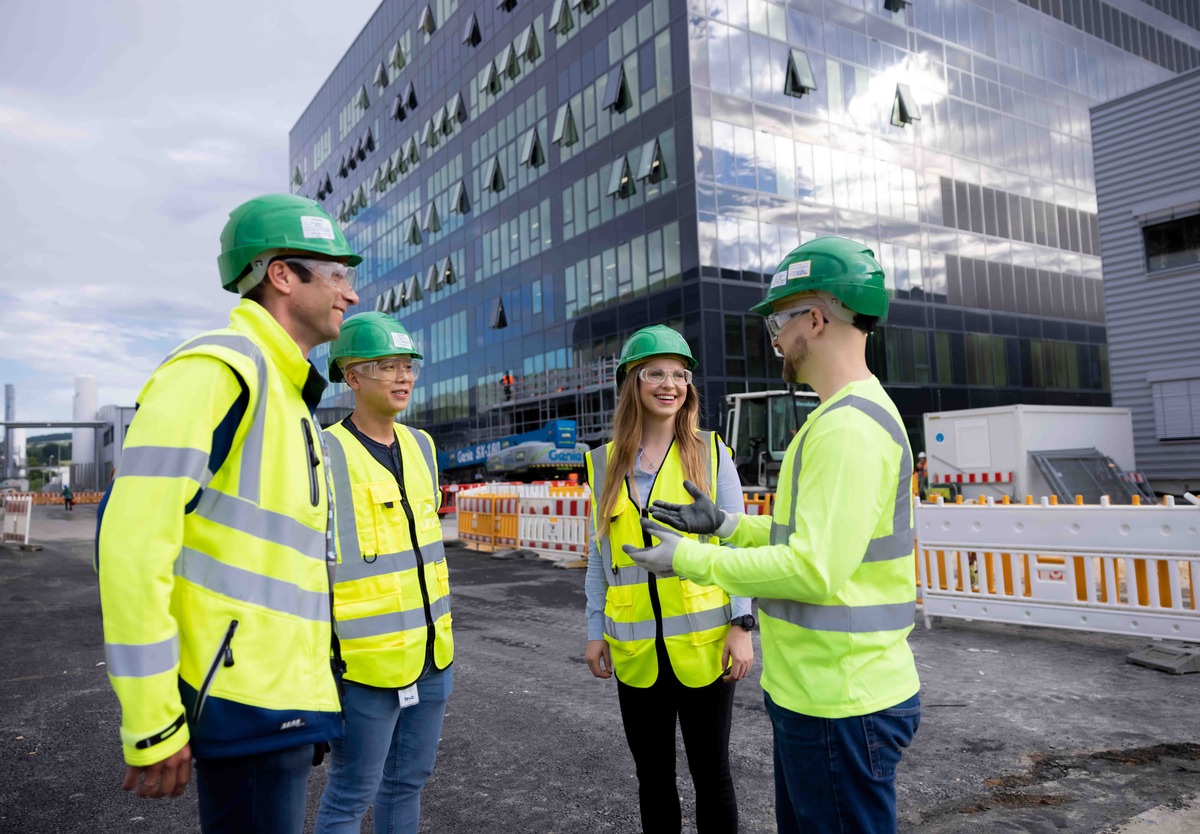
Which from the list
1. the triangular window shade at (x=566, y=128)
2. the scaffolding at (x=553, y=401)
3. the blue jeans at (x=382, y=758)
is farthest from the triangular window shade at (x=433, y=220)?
the blue jeans at (x=382, y=758)

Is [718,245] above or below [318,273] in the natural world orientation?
above

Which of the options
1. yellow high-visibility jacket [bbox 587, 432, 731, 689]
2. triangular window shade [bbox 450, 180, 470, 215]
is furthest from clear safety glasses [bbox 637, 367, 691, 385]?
triangular window shade [bbox 450, 180, 470, 215]

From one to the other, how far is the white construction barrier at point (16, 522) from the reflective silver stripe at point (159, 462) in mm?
21966

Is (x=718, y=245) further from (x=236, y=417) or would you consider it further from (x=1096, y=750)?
(x=236, y=417)

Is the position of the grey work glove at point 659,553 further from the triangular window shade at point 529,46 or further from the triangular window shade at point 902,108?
the triangular window shade at point 529,46

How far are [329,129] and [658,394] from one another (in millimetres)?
64636

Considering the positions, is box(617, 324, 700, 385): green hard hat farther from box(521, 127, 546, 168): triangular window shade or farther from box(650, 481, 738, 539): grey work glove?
box(521, 127, 546, 168): triangular window shade

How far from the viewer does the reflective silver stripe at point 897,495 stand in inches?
80.0

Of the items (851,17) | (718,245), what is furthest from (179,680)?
(851,17)

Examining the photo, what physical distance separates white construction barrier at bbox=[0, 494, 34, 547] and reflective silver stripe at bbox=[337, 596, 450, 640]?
69.2 ft

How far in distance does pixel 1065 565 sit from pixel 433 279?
129ft

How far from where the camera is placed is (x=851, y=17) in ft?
97.2

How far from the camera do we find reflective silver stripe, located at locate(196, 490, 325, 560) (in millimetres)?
1786

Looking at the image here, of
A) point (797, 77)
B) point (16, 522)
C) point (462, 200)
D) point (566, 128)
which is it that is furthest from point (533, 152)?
point (16, 522)
